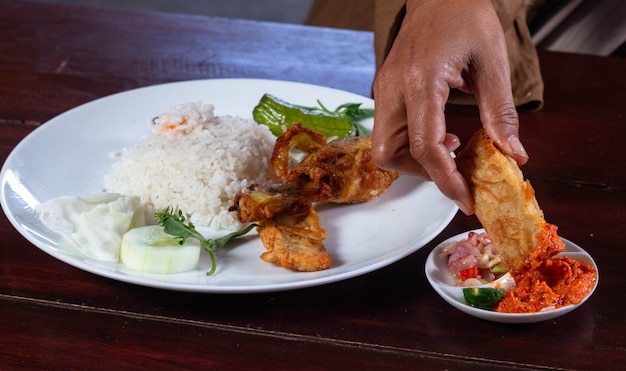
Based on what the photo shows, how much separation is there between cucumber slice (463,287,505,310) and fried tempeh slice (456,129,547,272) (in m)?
0.06

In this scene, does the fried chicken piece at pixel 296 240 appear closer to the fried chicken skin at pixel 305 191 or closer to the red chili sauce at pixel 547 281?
the fried chicken skin at pixel 305 191

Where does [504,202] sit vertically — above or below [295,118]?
above

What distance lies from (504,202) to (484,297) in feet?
0.48

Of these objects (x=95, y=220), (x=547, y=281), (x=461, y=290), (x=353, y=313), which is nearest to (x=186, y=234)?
(x=95, y=220)

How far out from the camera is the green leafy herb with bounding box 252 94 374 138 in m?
1.80

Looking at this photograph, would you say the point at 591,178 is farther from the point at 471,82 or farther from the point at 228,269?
the point at 228,269

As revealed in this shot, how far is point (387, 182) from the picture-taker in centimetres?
158

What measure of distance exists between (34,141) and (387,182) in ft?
2.45

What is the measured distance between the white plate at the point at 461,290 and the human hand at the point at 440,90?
0.10m

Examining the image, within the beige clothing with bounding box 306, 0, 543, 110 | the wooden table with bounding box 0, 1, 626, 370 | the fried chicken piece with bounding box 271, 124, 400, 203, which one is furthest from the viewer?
the beige clothing with bounding box 306, 0, 543, 110

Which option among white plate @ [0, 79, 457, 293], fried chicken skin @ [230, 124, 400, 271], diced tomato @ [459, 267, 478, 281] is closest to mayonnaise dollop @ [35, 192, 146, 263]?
white plate @ [0, 79, 457, 293]

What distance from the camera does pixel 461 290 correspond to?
1269 mm

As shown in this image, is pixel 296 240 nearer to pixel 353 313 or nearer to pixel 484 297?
pixel 353 313

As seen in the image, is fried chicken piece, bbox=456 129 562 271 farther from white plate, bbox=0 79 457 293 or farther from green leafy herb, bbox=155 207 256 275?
green leafy herb, bbox=155 207 256 275
